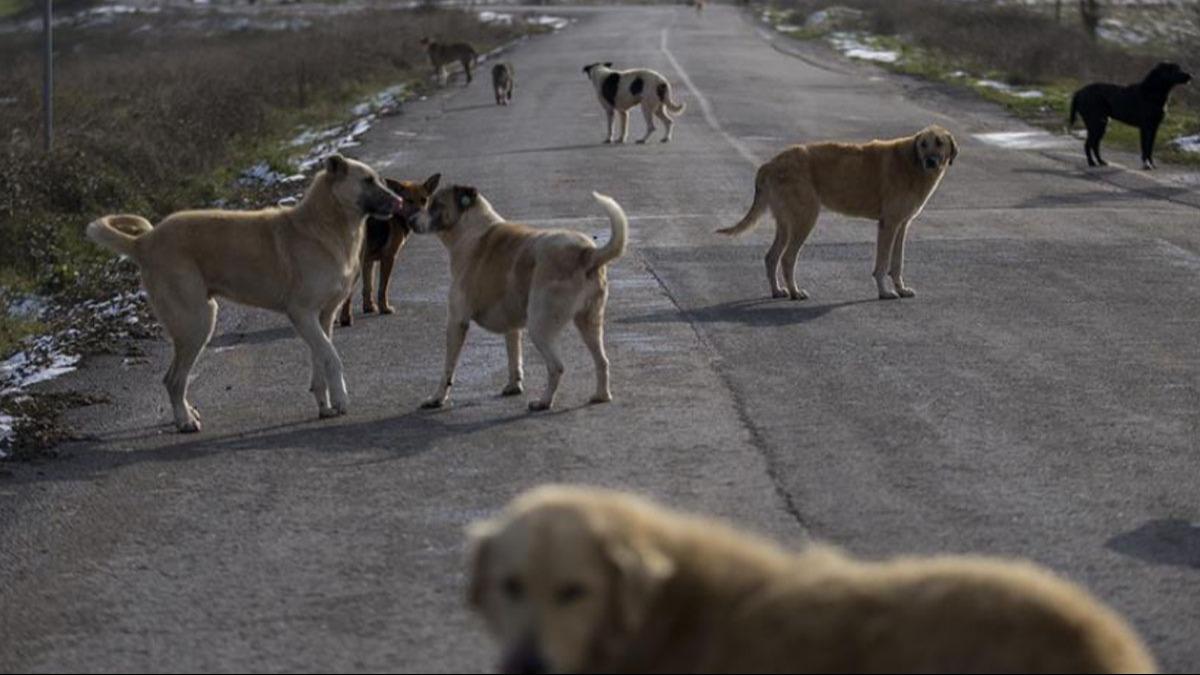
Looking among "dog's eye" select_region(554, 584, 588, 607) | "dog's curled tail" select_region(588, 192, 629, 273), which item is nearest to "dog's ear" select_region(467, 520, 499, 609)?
"dog's eye" select_region(554, 584, 588, 607)

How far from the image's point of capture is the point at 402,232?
15.0 m

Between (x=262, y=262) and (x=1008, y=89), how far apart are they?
102 ft

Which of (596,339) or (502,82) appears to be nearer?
(596,339)

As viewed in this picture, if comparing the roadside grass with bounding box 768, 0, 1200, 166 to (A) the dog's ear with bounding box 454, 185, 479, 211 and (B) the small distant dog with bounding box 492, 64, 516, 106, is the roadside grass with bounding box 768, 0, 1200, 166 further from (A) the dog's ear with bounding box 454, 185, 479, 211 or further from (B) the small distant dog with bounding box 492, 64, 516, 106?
(A) the dog's ear with bounding box 454, 185, 479, 211

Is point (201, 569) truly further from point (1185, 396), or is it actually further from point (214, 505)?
point (1185, 396)

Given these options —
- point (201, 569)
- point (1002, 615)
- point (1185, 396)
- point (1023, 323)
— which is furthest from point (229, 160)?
point (1002, 615)

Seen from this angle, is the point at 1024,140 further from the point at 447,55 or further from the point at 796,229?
the point at 447,55

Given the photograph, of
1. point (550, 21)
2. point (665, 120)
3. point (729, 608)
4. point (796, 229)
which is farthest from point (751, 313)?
point (550, 21)

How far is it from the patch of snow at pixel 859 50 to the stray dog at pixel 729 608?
154 ft

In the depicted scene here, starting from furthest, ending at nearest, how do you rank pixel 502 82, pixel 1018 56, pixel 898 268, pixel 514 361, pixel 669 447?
pixel 1018 56 < pixel 502 82 < pixel 898 268 < pixel 514 361 < pixel 669 447

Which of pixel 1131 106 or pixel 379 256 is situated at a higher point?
pixel 379 256

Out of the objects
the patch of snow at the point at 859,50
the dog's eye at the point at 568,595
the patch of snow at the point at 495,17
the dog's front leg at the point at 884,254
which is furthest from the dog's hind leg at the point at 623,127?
the patch of snow at the point at 495,17

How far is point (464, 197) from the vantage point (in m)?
11.9

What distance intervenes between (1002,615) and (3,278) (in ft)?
54.1
